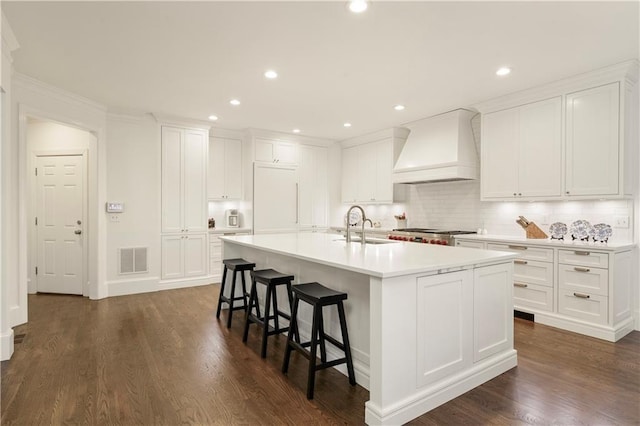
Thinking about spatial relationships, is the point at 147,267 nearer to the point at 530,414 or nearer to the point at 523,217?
the point at 530,414

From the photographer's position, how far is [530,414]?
6.84 feet

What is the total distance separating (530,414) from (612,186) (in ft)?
8.52

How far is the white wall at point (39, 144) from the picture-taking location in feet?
16.4

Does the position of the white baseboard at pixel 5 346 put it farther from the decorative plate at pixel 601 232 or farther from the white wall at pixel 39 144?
the decorative plate at pixel 601 232

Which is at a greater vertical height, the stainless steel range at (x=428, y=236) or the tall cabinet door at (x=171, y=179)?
the tall cabinet door at (x=171, y=179)

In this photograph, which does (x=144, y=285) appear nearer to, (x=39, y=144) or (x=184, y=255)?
(x=184, y=255)

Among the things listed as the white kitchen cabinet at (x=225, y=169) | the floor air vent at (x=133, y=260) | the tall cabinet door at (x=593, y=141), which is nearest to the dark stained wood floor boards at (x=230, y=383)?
the floor air vent at (x=133, y=260)

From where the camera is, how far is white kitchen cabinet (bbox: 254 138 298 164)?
6.20 m

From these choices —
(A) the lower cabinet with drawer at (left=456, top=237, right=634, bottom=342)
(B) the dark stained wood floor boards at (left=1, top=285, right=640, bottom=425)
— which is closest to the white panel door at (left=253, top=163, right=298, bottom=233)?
(B) the dark stained wood floor boards at (left=1, top=285, right=640, bottom=425)

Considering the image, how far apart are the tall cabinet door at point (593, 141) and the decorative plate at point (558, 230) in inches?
16.2

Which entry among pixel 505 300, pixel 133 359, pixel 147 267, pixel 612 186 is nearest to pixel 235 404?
pixel 133 359

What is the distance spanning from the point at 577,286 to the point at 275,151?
4.90 metres

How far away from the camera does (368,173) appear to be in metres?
6.52

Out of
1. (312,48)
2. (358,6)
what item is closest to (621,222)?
(358,6)
